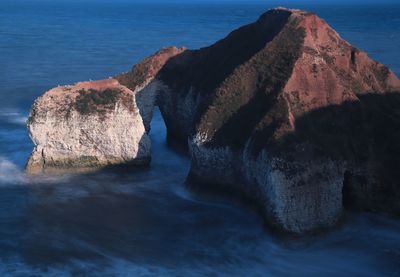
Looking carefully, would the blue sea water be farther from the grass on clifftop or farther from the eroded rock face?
the grass on clifftop

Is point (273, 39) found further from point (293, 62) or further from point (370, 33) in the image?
point (370, 33)

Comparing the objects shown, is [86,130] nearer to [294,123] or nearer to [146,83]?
[146,83]

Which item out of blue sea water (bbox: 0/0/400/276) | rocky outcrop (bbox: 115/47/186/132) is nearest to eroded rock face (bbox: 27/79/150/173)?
blue sea water (bbox: 0/0/400/276)

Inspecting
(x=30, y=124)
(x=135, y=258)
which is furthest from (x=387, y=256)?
(x=30, y=124)

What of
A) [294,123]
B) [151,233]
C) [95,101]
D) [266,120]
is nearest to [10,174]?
[95,101]

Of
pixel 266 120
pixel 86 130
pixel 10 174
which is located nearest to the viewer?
pixel 266 120

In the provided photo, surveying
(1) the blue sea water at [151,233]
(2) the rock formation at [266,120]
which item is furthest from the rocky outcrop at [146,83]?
(1) the blue sea water at [151,233]
